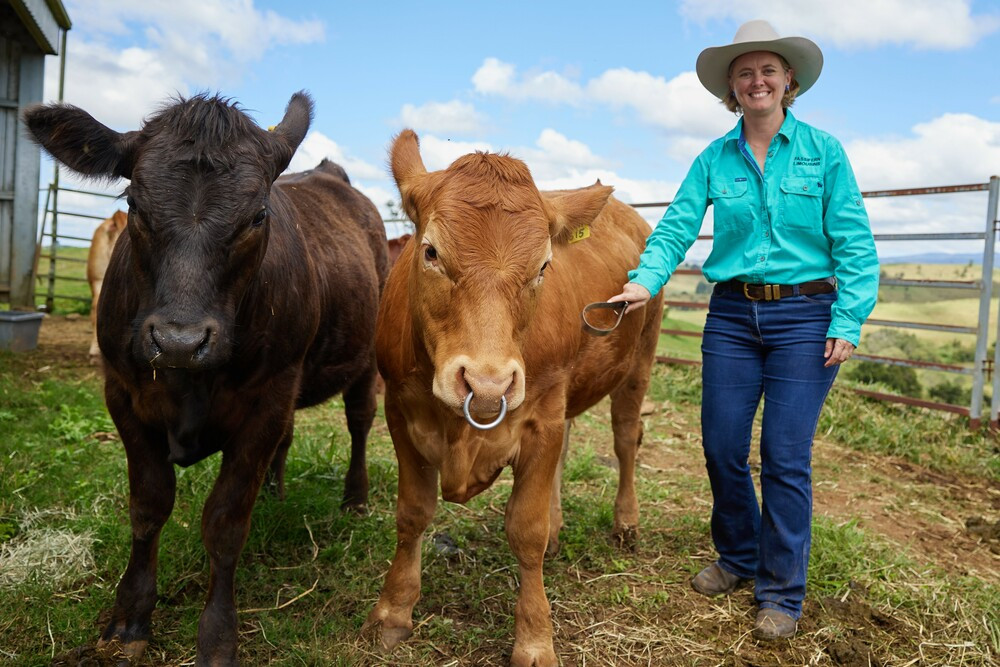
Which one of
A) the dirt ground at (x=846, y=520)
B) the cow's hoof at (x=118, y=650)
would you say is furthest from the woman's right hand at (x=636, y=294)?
the cow's hoof at (x=118, y=650)

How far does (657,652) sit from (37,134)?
11.3 feet

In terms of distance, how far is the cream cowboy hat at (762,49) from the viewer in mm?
3590

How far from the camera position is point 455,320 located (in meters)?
2.59

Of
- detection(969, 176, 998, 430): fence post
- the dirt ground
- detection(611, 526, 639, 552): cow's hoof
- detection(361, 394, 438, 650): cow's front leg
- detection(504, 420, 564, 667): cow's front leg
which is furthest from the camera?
detection(969, 176, 998, 430): fence post

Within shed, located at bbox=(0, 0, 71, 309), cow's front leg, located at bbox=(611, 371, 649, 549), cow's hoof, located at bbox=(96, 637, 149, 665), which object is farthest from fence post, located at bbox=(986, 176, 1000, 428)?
shed, located at bbox=(0, 0, 71, 309)

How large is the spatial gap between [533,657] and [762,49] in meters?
2.99

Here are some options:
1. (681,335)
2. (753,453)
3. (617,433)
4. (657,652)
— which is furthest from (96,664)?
(681,335)

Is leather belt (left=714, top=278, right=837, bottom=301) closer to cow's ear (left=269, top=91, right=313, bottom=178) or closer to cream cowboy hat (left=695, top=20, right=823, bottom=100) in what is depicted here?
cream cowboy hat (left=695, top=20, right=823, bottom=100)

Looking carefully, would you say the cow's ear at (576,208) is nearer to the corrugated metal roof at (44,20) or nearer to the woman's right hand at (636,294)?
the woman's right hand at (636,294)

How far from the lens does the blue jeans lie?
3660mm

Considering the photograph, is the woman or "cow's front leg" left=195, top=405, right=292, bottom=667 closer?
"cow's front leg" left=195, top=405, right=292, bottom=667

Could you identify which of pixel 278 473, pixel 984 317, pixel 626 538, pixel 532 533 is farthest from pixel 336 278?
pixel 984 317

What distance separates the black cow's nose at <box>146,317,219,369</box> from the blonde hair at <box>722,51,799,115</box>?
2.86 meters

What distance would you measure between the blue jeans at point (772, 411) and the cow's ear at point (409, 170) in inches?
69.0
